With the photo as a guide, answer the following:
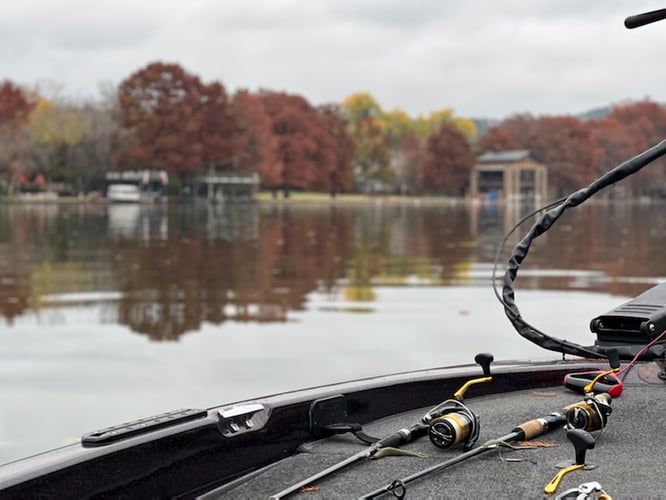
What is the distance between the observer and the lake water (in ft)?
22.2

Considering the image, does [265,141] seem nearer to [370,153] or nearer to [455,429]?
[370,153]

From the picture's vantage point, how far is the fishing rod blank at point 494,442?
192 centimetres

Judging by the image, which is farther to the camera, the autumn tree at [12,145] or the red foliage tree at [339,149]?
the red foliage tree at [339,149]

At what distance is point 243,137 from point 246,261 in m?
67.6

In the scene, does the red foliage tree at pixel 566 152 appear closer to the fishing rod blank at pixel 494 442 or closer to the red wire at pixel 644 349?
the red wire at pixel 644 349

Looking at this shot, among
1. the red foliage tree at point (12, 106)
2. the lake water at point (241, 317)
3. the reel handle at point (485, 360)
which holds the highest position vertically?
the red foliage tree at point (12, 106)

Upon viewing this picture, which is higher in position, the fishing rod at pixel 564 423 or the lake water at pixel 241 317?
the fishing rod at pixel 564 423

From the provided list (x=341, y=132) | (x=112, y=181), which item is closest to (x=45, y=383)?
(x=112, y=181)

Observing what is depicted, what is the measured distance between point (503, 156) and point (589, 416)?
11047 cm

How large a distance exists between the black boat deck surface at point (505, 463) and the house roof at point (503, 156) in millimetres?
108233

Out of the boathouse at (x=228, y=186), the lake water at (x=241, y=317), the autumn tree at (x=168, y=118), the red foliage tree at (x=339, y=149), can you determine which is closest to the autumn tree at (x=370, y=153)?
the red foliage tree at (x=339, y=149)

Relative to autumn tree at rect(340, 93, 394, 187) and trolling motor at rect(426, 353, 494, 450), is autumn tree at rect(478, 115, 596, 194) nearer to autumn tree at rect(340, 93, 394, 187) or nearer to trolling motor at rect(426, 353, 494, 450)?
autumn tree at rect(340, 93, 394, 187)

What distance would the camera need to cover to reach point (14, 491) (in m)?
1.79

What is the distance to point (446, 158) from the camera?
105125 millimetres
